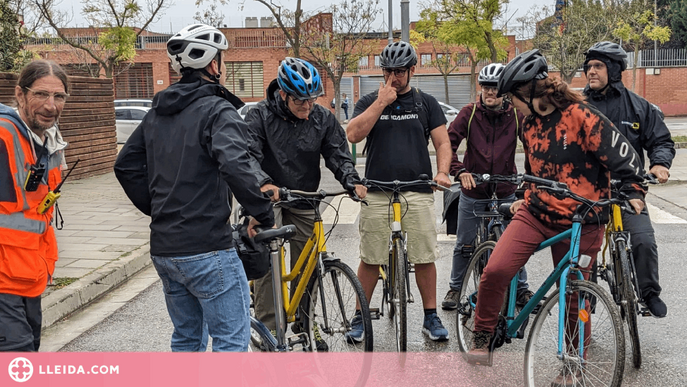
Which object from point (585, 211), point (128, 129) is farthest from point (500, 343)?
point (128, 129)

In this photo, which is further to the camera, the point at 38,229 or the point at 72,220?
the point at 72,220

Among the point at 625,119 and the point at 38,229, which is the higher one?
the point at 625,119

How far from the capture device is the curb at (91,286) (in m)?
5.91

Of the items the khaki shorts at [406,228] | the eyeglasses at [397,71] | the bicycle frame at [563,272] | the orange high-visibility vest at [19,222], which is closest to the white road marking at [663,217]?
the khaki shorts at [406,228]

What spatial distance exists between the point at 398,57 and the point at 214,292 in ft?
7.77

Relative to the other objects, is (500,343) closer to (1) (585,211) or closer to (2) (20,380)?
(1) (585,211)

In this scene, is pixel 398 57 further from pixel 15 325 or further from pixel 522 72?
pixel 15 325

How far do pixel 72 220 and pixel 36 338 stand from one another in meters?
Answer: 6.77

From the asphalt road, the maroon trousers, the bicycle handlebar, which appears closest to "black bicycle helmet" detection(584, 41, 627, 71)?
the bicycle handlebar

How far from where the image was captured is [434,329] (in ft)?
17.3

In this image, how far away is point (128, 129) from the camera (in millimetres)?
26812

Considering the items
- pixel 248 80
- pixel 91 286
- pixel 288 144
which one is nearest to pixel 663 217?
pixel 288 144

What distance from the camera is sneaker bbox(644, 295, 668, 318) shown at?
16.1 ft

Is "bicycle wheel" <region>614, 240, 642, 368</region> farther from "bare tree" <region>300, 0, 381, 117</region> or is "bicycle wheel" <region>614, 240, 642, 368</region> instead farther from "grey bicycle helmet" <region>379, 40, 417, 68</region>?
"bare tree" <region>300, 0, 381, 117</region>
